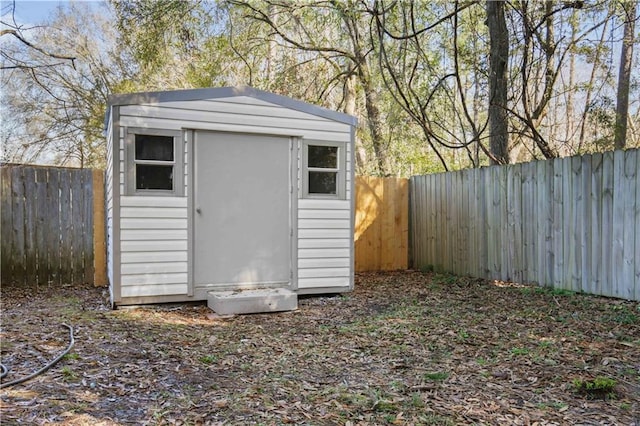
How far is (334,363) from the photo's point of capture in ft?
11.1

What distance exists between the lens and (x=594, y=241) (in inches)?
199

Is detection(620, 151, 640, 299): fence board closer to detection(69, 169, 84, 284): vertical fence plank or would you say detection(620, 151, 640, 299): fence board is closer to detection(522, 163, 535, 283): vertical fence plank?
detection(522, 163, 535, 283): vertical fence plank

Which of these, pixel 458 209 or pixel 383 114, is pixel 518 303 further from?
pixel 383 114

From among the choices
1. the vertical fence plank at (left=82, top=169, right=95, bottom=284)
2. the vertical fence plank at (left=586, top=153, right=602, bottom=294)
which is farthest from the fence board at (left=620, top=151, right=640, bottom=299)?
the vertical fence plank at (left=82, top=169, right=95, bottom=284)

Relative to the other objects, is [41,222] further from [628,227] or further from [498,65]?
[628,227]

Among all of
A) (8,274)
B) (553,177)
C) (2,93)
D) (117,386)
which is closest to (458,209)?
(553,177)

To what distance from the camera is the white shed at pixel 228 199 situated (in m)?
5.08

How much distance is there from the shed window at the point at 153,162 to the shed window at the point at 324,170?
1.62m


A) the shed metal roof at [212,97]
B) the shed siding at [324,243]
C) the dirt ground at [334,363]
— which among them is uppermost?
the shed metal roof at [212,97]

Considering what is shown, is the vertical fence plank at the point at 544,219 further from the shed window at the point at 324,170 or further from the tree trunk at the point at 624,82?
the shed window at the point at 324,170

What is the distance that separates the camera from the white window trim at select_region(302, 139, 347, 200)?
587 cm

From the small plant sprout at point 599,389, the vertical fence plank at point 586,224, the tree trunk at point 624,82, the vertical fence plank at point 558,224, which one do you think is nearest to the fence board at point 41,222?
the small plant sprout at point 599,389

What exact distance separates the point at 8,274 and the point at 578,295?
7153 millimetres

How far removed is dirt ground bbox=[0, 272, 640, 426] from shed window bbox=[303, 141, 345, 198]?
1.55 meters
